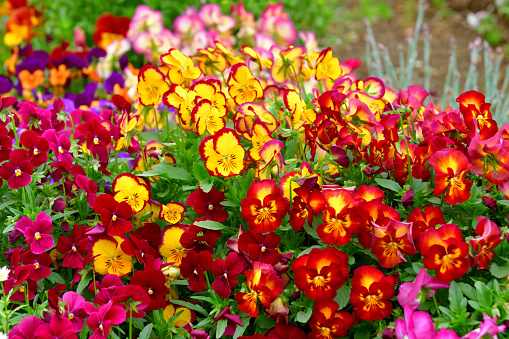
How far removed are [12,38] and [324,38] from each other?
2.39m

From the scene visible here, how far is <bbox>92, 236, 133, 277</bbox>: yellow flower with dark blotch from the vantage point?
139 cm

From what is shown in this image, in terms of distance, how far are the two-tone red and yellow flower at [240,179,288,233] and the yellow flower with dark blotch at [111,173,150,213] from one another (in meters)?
0.30

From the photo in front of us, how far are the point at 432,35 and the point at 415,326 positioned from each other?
4598 mm

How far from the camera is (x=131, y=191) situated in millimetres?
1425

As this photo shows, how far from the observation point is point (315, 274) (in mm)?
1201

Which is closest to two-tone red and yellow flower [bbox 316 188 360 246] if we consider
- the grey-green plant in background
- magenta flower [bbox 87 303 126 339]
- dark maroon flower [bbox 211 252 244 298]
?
dark maroon flower [bbox 211 252 244 298]

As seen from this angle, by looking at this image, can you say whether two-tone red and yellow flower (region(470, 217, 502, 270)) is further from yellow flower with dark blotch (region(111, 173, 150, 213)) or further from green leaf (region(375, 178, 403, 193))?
yellow flower with dark blotch (region(111, 173, 150, 213))

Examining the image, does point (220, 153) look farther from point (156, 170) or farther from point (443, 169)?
point (443, 169)

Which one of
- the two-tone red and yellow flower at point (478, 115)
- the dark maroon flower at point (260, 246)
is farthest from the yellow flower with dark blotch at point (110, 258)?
the two-tone red and yellow flower at point (478, 115)

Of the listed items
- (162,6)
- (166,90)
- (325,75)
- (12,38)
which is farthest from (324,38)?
(166,90)

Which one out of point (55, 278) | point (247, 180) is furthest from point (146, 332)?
point (247, 180)

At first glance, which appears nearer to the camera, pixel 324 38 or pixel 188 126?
pixel 188 126

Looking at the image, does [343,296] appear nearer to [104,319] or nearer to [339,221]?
[339,221]

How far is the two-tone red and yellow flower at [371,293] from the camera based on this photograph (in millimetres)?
1190
